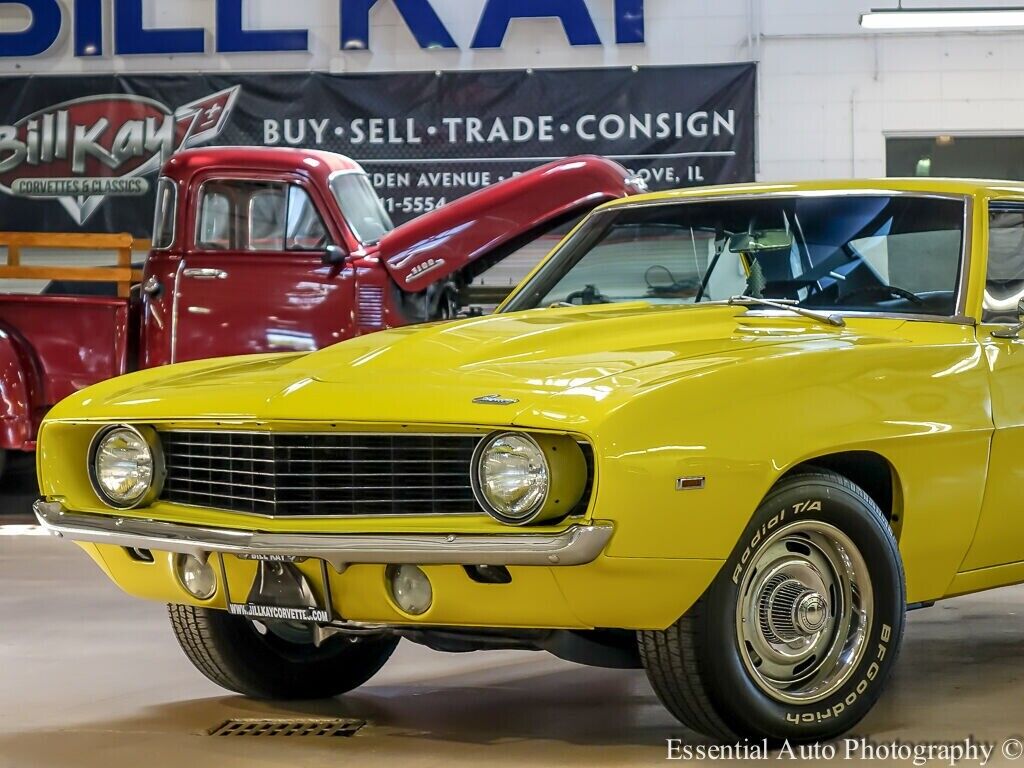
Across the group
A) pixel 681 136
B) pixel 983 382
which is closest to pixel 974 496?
pixel 983 382

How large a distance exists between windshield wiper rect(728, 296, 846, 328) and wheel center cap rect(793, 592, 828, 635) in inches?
31.2

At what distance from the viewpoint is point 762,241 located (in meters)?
4.72

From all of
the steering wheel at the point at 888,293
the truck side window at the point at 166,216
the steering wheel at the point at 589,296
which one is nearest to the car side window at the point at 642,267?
the steering wheel at the point at 589,296

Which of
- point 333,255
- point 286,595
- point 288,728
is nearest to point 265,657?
point 288,728

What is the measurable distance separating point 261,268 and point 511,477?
6.40 meters

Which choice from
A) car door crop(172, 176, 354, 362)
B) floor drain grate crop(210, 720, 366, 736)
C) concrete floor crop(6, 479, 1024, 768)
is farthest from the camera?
car door crop(172, 176, 354, 362)

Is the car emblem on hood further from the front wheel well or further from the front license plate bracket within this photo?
the front wheel well

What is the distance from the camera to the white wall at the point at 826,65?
1455cm

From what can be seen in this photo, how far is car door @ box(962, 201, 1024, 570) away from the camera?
4.26 meters

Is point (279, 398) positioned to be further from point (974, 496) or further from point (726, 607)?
point (974, 496)

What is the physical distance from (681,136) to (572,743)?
10.8 meters

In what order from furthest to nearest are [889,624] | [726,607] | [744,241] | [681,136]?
[681,136] → [744,241] → [889,624] → [726,607]

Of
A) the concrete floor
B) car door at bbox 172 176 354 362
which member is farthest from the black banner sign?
the concrete floor

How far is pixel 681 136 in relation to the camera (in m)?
14.2
